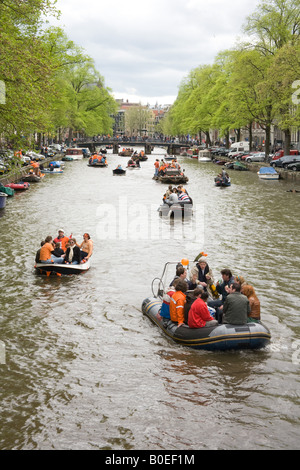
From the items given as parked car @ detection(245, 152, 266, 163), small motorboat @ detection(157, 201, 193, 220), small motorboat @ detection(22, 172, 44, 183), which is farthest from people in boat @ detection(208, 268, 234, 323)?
parked car @ detection(245, 152, 266, 163)

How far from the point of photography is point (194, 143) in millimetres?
112625

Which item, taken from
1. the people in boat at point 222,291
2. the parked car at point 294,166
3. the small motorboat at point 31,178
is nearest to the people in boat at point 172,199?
the people in boat at point 222,291

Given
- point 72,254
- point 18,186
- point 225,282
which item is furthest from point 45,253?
point 18,186

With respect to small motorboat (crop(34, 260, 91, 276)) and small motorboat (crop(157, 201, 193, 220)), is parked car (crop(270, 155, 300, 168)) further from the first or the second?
small motorboat (crop(34, 260, 91, 276))

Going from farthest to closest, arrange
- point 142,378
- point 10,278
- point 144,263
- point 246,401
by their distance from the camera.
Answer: point 144,263 → point 10,278 → point 142,378 → point 246,401

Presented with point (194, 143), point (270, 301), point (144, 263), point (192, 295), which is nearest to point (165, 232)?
point (144, 263)

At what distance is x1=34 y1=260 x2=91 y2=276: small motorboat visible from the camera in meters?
16.4

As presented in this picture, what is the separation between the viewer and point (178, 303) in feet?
37.5

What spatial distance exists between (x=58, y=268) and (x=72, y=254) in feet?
2.23

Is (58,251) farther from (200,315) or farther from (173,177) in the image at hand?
(173,177)

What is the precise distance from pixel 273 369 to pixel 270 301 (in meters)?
4.07

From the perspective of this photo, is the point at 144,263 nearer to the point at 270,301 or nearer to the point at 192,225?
the point at 270,301

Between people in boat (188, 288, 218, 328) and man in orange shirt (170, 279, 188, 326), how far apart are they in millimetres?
362

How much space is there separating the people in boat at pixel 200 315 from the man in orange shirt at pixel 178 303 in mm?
362
